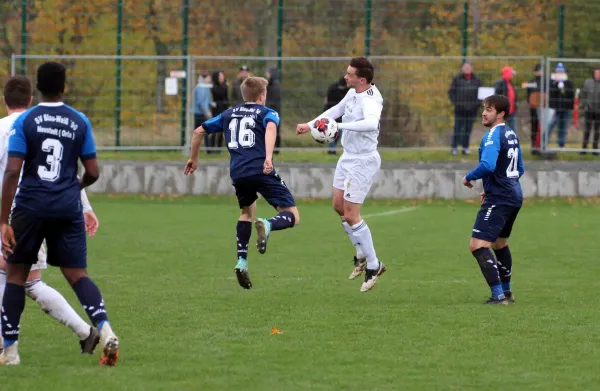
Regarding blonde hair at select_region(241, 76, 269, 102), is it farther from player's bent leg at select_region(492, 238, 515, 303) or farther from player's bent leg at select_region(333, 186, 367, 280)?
player's bent leg at select_region(492, 238, 515, 303)

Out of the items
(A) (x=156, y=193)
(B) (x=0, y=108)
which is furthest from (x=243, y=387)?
(B) (x=0, y=108)

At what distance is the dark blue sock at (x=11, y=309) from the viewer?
7.47 m

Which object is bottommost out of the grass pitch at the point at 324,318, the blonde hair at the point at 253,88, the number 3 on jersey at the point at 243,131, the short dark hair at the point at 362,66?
the grass pitch at the point at 324,318

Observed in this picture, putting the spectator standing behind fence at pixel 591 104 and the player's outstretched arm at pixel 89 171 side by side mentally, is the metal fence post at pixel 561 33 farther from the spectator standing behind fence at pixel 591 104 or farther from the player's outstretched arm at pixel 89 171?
the player's outstretched arm at pixel 89 171

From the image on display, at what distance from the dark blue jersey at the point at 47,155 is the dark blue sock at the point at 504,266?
4539mm

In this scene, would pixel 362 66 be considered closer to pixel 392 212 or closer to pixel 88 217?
pixel 88 217

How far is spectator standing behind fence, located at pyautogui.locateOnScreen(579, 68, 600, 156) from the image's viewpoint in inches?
917

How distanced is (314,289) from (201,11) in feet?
48.8

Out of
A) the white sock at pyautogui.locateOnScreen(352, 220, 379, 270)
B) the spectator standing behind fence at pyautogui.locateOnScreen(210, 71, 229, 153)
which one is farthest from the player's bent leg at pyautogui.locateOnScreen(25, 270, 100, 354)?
the spectator standing behind fence at pyautogui.locateOnScreen(210, 71, 229, 153)

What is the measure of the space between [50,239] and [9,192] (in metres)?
0.43

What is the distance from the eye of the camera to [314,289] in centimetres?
1145

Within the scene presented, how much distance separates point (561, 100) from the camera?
2338cm

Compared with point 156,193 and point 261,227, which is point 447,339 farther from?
point 156,193

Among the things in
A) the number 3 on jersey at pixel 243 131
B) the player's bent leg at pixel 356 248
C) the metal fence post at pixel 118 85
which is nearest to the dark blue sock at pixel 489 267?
the player's bent leg at pixel 356 248
